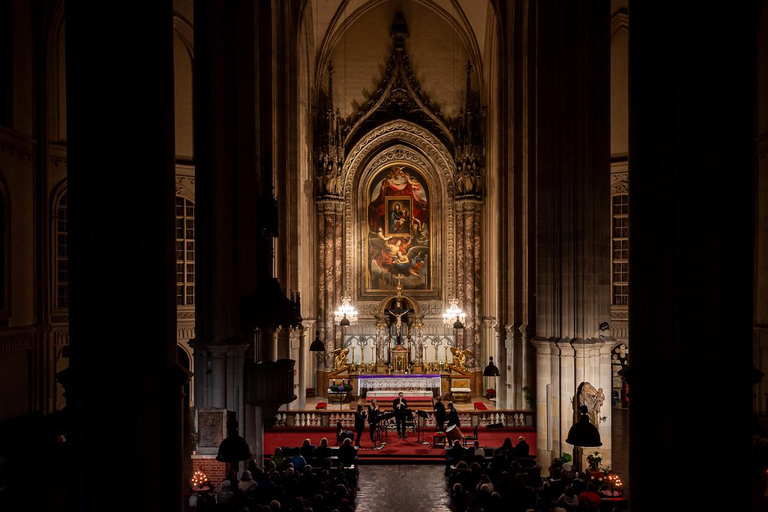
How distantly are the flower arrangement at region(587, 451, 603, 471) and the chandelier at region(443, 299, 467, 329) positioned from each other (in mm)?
16238

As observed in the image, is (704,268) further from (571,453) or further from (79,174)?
(571,453)

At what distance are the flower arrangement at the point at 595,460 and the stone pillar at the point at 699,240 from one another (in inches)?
358

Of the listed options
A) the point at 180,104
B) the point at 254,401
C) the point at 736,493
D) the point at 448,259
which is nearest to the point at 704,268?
the point at 736,493

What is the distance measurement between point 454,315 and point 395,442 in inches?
491

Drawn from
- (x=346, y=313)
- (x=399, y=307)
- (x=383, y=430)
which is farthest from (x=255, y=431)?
(x=399, y=307)

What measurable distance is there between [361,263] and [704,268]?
27.4 m

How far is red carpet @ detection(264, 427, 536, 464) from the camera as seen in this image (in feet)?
59.9

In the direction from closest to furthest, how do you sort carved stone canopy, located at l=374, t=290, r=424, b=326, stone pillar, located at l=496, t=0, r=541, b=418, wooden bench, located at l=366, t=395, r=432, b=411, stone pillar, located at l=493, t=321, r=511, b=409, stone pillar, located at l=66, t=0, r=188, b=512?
stone pillar, located at l=66, t=0, r=188, b=512, stone pillar, located at l=496, t=0, r=541, b=418, stone pillar, located at l=493, t=321, r=511, b=409, wooden bench, located at l=366, t=395, r=432, b=411, carved stone canopy, located at l=374, t=290, r=424, b=326

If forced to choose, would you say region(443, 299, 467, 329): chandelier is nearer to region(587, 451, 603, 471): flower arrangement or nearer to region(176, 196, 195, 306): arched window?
region(176, 196, 195, 306): arched window

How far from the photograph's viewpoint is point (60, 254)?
20031 millimetres

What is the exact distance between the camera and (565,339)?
16.1m

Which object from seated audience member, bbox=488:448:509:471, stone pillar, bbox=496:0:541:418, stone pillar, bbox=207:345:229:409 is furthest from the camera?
stone pillar, bbox=496:0:541:418

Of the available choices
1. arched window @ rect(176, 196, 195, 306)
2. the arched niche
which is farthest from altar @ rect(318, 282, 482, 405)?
arched window @ rect(176, 196, 195, 306)

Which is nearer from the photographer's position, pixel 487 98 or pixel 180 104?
pixel 180 104
